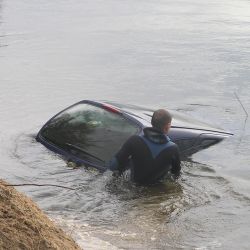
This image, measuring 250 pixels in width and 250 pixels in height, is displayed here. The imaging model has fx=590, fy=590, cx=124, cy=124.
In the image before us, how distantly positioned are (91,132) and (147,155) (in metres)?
1.43

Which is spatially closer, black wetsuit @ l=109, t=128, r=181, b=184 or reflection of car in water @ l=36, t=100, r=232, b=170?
black wetsuit @ l=109, t=128, r=181, b=184

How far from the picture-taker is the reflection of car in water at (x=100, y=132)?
835 cm

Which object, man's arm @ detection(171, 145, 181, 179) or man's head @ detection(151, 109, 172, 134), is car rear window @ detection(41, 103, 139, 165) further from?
man's head @ detection(151, 109, 172, 134)

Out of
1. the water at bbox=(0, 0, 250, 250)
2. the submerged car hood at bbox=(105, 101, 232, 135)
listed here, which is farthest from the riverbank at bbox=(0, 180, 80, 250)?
the submerged car hood at bbox=(105, 101, 232, 135)

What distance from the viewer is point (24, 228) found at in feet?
14.7

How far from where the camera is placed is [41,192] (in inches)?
314

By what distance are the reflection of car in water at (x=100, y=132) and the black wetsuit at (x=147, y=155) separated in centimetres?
57

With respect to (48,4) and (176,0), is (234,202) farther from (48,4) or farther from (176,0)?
(176,0)

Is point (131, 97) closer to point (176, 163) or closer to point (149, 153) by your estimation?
point (176, 163)

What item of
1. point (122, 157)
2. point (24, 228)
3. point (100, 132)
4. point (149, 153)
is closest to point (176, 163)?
point (149, 153)

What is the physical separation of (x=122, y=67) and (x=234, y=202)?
13905mm

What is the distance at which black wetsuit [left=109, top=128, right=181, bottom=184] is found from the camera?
746 centimetres

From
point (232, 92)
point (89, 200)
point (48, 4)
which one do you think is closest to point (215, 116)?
point (232, 92)

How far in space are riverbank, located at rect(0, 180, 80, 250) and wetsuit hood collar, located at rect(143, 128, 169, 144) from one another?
2.71m
